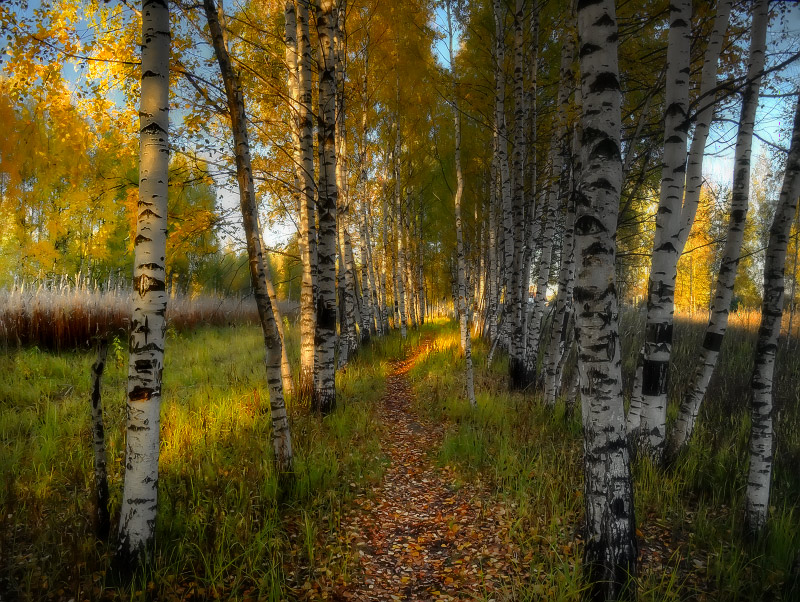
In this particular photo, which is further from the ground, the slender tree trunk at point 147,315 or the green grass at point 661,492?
the slender tree trunk at point 147,315

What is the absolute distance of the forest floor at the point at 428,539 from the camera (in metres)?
2.99

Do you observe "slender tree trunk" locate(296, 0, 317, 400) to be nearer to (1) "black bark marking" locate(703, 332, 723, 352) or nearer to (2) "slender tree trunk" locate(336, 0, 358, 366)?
(2) "slender tree trunk" locate(336, 0, 358, 366)

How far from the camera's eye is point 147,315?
2.65 meters

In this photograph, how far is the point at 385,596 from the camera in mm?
2918

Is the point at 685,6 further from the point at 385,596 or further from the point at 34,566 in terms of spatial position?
the point at 34,566

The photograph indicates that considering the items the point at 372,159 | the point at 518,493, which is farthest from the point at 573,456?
the point at 372,159

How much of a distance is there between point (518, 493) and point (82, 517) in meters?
3.77

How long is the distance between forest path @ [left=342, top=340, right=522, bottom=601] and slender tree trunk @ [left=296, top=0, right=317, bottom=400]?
7.56ft

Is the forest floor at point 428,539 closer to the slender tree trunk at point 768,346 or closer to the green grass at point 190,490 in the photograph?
the green grass at point 190,490

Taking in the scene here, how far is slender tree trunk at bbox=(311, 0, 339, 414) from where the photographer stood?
5.85 metres

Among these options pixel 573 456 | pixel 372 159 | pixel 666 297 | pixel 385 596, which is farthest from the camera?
pixel 372 159

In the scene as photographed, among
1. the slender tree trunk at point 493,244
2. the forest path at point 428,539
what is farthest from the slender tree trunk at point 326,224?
the slender tree trunk at point 493,244

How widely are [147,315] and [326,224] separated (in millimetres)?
3541

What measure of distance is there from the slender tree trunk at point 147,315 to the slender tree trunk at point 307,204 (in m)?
2.85
